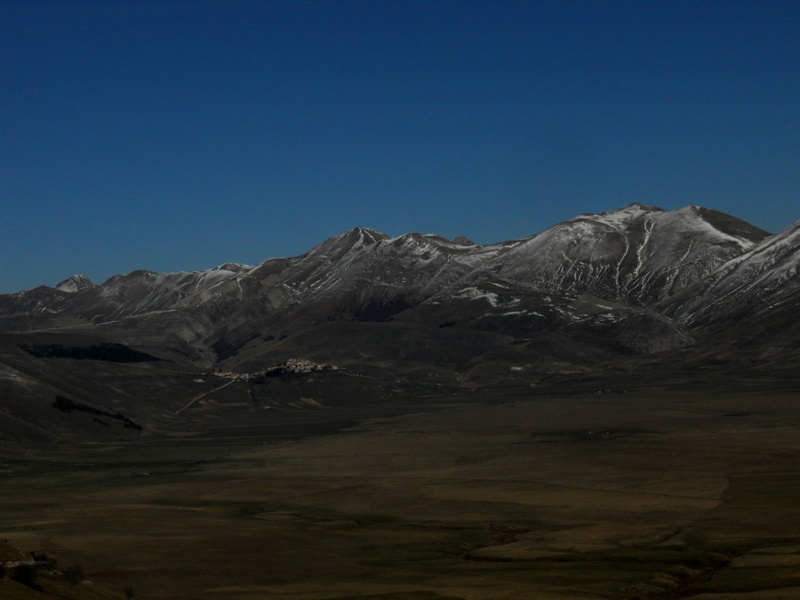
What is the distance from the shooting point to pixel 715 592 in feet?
203

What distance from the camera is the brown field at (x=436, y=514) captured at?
67562 millimetres

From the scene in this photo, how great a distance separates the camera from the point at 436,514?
9806 centimetres

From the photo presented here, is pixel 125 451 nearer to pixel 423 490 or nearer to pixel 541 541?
pixel 423 490

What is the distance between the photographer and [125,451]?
561ft

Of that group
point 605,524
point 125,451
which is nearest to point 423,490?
point 605,524

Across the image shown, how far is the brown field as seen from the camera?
6756 cm

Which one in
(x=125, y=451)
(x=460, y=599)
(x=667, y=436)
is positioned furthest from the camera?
→ (x=125, y=451)

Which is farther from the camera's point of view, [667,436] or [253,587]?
[667,436]

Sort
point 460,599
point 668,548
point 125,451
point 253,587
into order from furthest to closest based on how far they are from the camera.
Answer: point 125,451 < point 668,548 < point 253,587 < point 460,599

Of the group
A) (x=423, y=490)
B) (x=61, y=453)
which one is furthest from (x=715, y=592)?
(x=61, y=453)

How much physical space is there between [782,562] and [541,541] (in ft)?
59.9

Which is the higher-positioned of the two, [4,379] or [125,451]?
[4,379]

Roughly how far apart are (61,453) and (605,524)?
331 ft

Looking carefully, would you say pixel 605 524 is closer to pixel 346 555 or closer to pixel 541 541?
pixel 541 541
